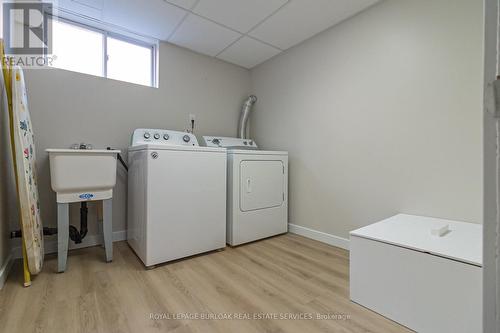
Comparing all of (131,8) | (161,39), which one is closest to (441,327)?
(131,8)

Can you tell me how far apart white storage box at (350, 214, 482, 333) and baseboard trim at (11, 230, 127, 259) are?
209 centimetres

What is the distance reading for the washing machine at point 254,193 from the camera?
6.82ft

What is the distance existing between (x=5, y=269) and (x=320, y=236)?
8.00 feet

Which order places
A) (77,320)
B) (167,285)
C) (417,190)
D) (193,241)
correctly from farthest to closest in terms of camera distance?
(193,241)
(417,190)
(167,285)
(77,320)

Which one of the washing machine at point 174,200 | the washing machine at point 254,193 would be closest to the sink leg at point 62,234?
the washing machine at point 174,200

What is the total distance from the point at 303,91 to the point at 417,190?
142 centimetres

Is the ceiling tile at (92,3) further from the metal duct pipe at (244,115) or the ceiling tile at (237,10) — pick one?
the metal duct pipe at (244,115)

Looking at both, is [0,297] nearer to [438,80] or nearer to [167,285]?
[167,285]

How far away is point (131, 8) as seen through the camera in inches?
73.5

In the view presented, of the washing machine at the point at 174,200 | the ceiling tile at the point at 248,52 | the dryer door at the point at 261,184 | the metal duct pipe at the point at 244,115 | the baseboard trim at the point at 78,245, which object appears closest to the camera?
the washing machine at the point at 174,200

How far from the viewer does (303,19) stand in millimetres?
2000

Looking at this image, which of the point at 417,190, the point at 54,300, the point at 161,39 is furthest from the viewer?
the point at 161,39

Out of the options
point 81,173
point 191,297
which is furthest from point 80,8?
point 191,297

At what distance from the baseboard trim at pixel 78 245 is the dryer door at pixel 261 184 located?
1.24 metres
